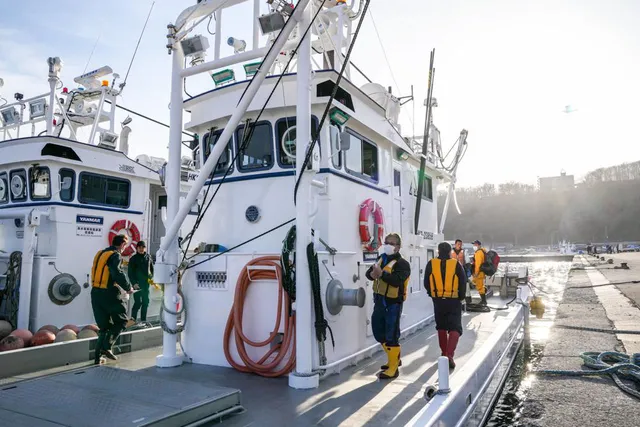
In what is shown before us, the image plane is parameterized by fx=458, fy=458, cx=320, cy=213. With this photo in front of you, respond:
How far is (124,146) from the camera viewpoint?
11.6 m

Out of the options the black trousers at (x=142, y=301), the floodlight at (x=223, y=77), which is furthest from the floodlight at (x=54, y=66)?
the floodlight at (x=223, y=77)

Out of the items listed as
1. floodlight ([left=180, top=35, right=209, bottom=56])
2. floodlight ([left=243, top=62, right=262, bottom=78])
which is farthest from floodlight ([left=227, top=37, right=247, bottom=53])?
floodlight ([left=180, top=35, right=209, bottom=56])

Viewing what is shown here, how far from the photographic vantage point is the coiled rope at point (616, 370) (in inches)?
248

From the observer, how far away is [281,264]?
16.6ft

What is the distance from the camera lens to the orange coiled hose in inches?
197

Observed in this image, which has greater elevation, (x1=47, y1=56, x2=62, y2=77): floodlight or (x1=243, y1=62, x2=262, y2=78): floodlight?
(x1=47, y1=56, x2=62, y2=77): floodlight

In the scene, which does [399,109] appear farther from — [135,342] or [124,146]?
[124,146]

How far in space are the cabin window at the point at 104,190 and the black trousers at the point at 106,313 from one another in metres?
4.33

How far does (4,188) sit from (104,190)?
2.11 meters

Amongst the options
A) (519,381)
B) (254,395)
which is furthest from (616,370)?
(254,395)

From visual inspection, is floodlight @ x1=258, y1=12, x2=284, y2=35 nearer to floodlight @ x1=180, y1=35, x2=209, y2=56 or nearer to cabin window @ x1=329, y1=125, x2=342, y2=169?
floodlight @ x1=180, y1=35, x2=209, y2=56

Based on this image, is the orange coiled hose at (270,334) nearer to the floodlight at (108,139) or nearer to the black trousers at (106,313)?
the black trousers at (106,313)

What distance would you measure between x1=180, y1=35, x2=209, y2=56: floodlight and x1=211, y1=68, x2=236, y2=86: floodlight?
48cm

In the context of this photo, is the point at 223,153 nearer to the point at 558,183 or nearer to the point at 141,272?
the point at 141,272
